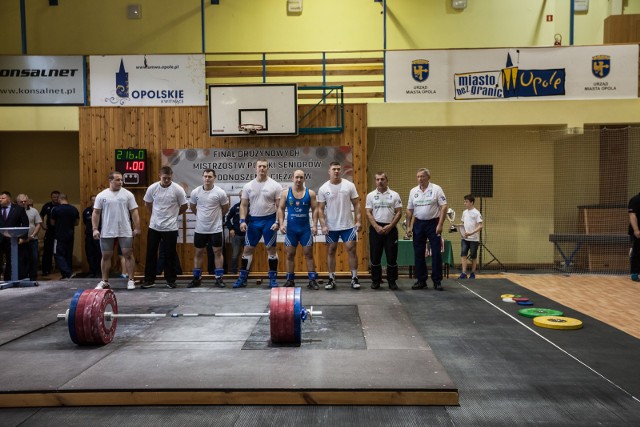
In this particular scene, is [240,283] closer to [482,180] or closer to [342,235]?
[342,235]

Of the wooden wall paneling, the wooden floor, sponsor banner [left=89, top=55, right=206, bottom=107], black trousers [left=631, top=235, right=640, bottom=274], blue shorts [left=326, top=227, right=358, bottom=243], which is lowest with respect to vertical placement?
the wooden floor

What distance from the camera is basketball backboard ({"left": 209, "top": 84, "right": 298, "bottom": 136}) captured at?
27.0 feet

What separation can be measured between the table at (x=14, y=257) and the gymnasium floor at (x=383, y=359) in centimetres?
111

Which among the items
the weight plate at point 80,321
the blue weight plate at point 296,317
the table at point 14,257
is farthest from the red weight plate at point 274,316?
the table at point 14,257

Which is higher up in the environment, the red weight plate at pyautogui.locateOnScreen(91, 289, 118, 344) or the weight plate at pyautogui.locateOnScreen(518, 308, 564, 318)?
the red weight plate at pyautogui.locateOnScreen(91, 289, 118, 344)

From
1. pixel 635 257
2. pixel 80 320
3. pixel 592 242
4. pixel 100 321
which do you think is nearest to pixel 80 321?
pixel 80 320

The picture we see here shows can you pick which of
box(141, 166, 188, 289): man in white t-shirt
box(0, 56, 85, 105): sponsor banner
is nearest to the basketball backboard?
box(141, 166, 188, 289): man in white t-shirt

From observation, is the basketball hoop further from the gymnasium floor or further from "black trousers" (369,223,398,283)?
the gymnasium floor

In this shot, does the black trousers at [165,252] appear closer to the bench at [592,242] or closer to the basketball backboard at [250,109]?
the basketball backboard at [250,109]

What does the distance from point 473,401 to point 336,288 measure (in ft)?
13.1

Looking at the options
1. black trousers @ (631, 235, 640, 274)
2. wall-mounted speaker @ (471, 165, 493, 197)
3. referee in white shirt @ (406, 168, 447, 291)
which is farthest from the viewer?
wall-mounted speaker @ (471, 165, 493, 197)

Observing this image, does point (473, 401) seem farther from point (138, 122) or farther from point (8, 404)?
point (138, 122)

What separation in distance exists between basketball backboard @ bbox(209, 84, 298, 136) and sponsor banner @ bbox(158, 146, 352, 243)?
1.14 feet

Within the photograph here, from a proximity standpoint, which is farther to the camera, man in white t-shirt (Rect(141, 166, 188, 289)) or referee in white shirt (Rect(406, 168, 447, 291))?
man in white t-shirt (Rect(141, 166, 188, 289))
